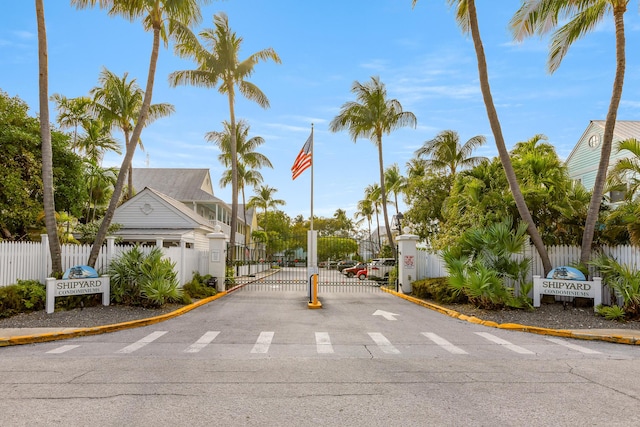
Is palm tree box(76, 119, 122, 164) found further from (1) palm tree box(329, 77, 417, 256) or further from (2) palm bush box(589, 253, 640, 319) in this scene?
(2) palm bush box(589, 253, 640, 319)

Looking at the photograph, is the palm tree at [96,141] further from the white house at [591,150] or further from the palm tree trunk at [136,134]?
the white house at [591,150]

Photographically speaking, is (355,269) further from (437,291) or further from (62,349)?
(62,349)

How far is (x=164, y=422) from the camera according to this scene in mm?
4707

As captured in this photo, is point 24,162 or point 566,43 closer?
point 566,43

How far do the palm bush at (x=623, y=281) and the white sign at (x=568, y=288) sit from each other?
395 millimetres

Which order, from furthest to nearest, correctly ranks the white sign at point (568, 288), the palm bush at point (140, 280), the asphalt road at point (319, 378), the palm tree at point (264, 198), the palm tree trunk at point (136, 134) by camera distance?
the palm tree at point (264, 198)
the palm tree trunk at point (136, 134)
the palm bush at point (140, 280)
the white sign at point (568, 288)
the asphalt road at point (319, 378)

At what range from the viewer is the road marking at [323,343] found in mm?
8594

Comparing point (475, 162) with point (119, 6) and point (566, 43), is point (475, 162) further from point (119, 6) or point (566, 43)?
point (119, 6)

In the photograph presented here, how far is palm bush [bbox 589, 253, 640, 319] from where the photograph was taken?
38.6 ft

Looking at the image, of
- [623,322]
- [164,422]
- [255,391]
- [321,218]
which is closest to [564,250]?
[623,322]

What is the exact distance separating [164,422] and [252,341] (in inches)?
193

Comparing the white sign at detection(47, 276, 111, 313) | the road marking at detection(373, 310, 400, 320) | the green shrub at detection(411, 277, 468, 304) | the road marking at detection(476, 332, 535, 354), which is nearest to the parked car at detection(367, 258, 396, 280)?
the green shrub at detection(411, 277, 468, 304)

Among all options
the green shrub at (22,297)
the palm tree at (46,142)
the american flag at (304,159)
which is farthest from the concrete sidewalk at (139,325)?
the american flag at (304,159)

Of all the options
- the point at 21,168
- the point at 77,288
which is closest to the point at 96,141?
the point at 21,168
